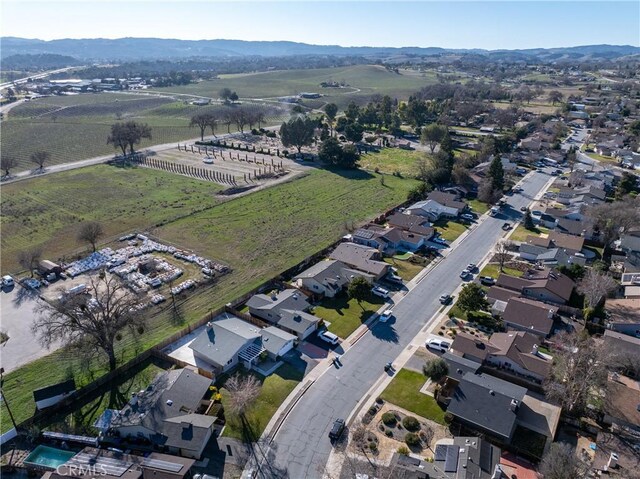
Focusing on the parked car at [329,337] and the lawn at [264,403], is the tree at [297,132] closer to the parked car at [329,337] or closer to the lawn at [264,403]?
the parked car at [329,337]

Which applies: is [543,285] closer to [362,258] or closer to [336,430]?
[362,258]

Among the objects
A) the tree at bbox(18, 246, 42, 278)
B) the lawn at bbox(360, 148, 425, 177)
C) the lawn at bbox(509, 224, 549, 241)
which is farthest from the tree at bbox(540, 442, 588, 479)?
the lawn at bbox(360, 148, 425, 177)

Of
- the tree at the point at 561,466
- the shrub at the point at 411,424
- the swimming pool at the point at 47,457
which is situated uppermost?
the tree at the point at 561,466

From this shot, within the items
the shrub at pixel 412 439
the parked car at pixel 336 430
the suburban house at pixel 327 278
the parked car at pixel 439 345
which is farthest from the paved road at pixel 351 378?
the suburban house at pixel 327 278

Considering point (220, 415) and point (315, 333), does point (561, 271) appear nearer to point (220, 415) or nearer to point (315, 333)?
point (315, 333)

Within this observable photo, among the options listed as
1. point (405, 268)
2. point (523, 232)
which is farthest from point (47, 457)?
point (523, 232)

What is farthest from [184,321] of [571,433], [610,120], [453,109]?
[610,120]
